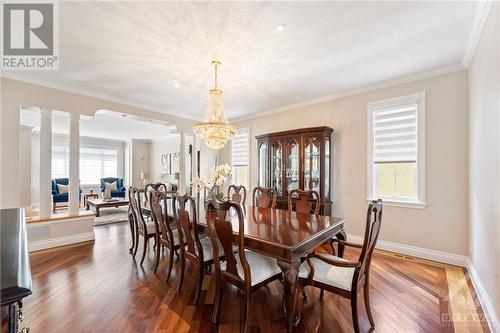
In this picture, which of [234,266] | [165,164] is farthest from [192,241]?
[165,164]

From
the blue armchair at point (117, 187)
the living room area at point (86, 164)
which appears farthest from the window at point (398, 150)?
the blue armchair at point (117, 187)

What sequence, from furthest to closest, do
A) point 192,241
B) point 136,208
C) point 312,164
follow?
point 312,164 < point 136,208 < point 192,241

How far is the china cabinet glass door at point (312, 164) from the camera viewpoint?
4023mm

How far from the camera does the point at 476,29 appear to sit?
85.7 inches

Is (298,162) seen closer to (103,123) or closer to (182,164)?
(182,164)

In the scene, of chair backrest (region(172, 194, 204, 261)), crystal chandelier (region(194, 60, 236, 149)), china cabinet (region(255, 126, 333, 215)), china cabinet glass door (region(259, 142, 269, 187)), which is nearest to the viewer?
chair backrest (region(172, 194, 204, 261))

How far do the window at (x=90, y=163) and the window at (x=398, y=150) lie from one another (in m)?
9.67

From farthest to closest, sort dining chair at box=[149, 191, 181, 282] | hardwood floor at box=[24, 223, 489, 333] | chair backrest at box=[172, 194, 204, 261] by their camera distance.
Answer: dining chair at box=[149, 191, 181, 282] → chair backrest at box=[172, 194, 204, 261] → hardwood floor at box=[24, 223, 489, 333]

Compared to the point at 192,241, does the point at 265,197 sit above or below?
above

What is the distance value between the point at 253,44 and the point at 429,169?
2969mm

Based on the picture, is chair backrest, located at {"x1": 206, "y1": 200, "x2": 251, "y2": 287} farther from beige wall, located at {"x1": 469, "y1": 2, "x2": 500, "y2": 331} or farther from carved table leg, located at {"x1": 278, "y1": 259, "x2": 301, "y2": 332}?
beige wall, located at {"x1": 469, "y1": 2, "x2": 500, "y2": 331}

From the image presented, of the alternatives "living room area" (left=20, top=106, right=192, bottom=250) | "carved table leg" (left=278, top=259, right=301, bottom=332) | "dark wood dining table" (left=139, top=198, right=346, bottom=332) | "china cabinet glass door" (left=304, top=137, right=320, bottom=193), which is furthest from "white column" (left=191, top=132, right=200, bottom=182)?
"carved table leg" (left=278, top=259, right=301, bottom=332)

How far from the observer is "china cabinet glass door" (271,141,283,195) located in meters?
4.54
